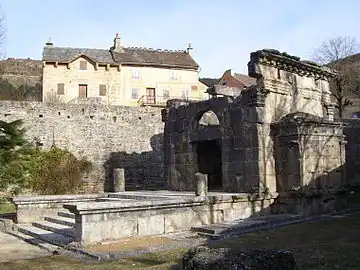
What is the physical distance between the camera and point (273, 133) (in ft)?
41.7

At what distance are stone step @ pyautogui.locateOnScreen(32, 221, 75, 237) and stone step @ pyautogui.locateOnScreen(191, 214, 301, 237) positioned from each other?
9.38 ft

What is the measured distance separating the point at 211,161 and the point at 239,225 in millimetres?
5785

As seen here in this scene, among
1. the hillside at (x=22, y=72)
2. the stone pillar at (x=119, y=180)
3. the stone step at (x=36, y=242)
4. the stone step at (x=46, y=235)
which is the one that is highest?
→ the hillside at (x=22, y=72)

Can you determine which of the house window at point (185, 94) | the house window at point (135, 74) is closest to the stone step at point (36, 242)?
the house window at point (135, 74)

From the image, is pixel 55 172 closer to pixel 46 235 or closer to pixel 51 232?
pixel 51 232

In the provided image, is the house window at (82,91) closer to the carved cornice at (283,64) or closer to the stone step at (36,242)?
the carved cornice at (283,64)

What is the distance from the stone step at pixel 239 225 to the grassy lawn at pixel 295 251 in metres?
0.44

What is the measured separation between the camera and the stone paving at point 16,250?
8211 mm

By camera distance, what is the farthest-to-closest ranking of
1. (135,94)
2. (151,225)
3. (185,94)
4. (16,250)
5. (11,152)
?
(185,94), (135,94), (151,225), (11,152), (16,250)

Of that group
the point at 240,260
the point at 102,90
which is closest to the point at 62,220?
the point at 240,260

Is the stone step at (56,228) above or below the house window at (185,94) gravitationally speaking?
below

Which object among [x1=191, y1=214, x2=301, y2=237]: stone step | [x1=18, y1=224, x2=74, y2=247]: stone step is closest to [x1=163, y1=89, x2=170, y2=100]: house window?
[x1=18, y1=224, x2=74, y2=247]: stone step

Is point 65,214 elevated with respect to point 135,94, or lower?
lower

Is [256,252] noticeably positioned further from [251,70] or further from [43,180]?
[43,180]
